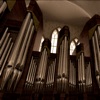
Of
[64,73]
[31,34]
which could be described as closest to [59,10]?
[31,34]

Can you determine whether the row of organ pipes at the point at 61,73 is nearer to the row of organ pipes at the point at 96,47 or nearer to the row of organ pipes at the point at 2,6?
the row of organ pipes at the point at 96,47

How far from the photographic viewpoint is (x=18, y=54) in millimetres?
4082

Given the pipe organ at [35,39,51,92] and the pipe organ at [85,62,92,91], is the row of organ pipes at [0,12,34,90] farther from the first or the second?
the pipe organ at [85,62,92,91]

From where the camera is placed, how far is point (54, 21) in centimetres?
675

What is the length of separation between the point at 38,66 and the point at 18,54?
1.63 ft

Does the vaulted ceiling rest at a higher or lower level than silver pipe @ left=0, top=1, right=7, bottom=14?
higher

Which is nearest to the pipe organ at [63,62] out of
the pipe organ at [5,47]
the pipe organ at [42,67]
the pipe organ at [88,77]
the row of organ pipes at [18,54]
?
the pipe organ at [42,67]

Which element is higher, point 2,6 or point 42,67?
point 2,6

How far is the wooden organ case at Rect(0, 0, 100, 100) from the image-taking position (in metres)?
3.76

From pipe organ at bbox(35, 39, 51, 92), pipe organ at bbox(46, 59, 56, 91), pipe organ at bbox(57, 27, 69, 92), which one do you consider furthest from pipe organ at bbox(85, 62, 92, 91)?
pipe organ at bbox(35, 39, 51, 92)

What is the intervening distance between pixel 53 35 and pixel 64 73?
2583 millimetres

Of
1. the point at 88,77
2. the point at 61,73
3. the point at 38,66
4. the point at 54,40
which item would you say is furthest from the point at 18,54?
the point at 54,40

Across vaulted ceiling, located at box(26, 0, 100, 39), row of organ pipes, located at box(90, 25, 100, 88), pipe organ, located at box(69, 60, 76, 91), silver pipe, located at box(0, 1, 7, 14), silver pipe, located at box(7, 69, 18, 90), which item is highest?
vaulted ceiling, located at box(26, 0, 100, 39)

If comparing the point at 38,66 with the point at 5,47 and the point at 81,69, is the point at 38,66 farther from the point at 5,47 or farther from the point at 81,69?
the point at 81,69
